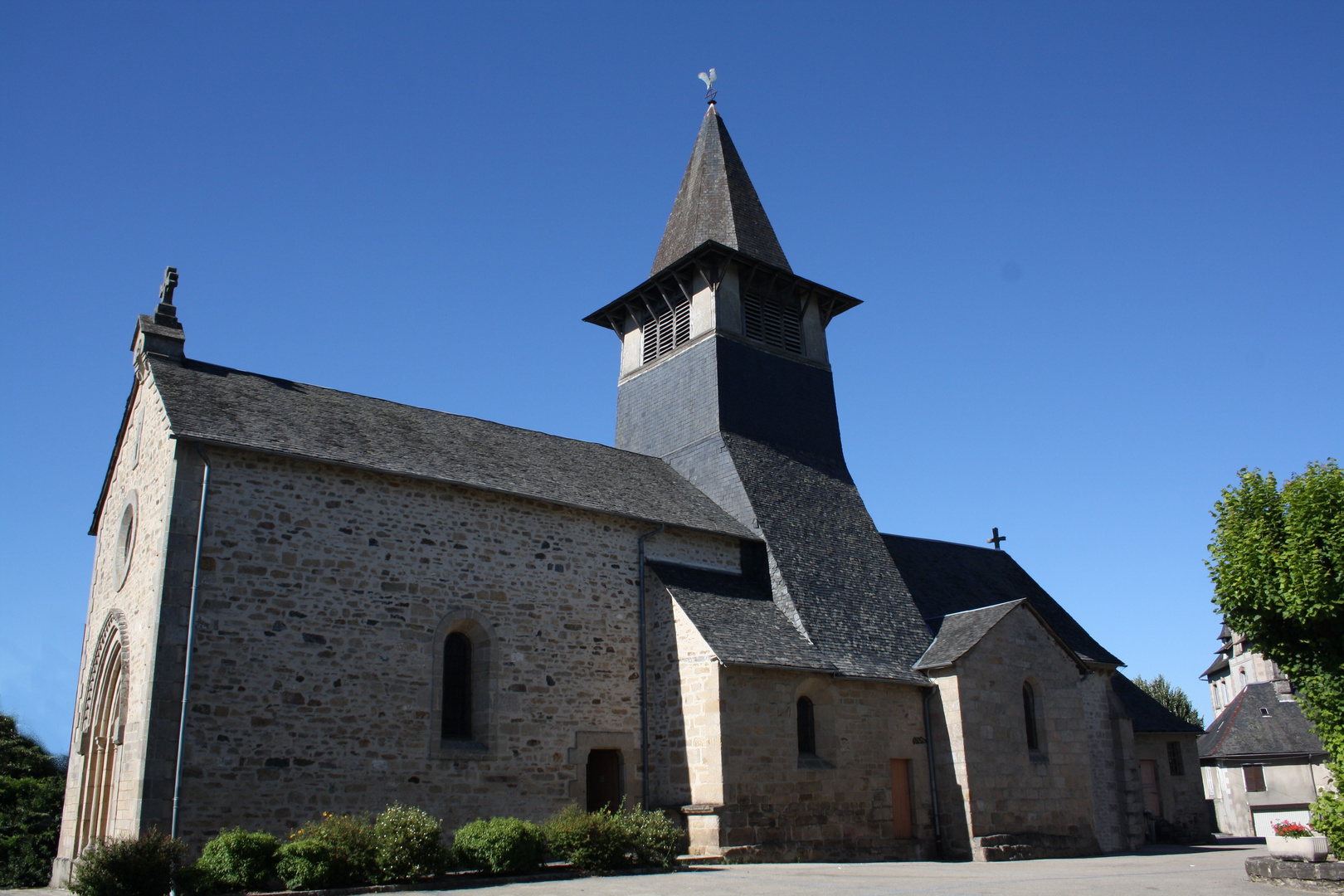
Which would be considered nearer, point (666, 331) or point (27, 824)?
point (27, 824)

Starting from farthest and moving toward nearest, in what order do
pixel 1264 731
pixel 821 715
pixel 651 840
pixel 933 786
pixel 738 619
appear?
1. pixel 1264 731
2. pixel 933 786
3. pixel 738 619
4. pixel 821 715
5. pixel 651 840

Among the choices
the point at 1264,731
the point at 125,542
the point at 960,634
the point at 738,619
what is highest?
the point at 125,542

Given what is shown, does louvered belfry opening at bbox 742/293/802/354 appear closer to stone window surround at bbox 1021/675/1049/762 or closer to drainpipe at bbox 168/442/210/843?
stone window surround at bbox 1021/675/1049/762

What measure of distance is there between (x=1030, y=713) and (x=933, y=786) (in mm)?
3004

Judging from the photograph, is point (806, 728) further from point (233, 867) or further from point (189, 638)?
point (189, 638)

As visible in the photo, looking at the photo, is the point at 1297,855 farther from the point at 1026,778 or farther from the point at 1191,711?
the point at 1191,711

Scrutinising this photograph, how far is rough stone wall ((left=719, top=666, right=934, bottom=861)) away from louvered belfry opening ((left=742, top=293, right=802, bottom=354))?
918 cm

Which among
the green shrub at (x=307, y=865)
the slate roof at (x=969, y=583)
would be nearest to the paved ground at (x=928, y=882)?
the green shrub at (x=307, y=865)

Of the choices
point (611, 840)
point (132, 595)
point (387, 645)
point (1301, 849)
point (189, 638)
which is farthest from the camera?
point (132, 595)

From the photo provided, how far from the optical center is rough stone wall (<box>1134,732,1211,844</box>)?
2528cm

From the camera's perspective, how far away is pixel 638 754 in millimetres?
17078

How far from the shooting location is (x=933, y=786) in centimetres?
1855

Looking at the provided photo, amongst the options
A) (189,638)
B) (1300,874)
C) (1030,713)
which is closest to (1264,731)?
(1030,713)

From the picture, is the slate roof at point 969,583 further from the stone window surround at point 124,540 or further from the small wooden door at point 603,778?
the stone window surround at point 124,540
